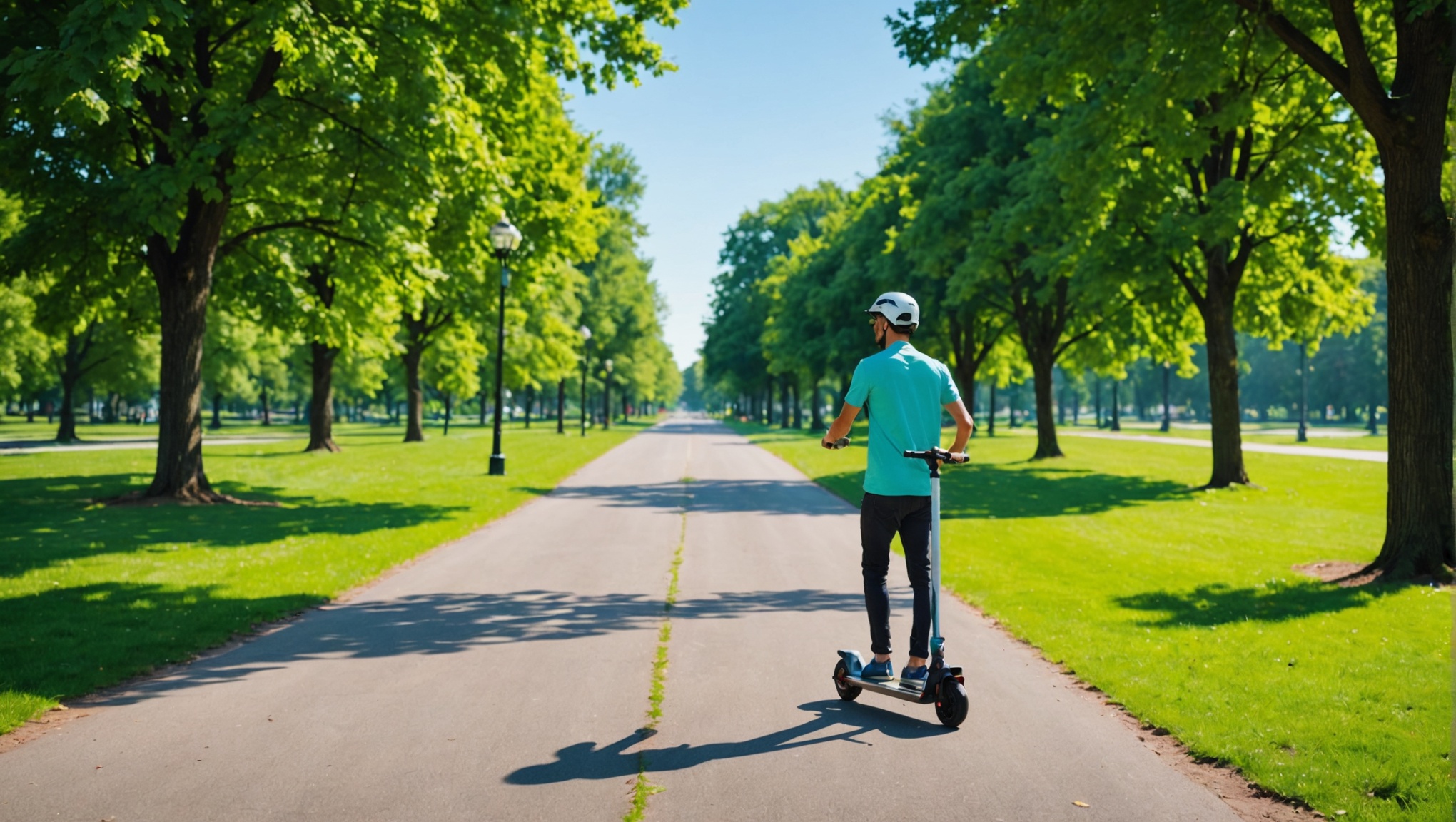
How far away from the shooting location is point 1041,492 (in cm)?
2086

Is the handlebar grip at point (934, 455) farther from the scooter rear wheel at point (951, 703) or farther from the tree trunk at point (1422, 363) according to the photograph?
the tree trunk at point (1422, 363)

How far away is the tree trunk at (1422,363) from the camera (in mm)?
9570

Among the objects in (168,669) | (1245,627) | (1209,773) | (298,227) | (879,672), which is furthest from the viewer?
(298,227)

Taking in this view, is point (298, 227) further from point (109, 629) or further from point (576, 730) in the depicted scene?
point (576, 730)

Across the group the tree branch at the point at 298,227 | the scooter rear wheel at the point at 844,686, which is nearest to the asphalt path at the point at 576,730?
the scooter rear wheel at the point at 844,686

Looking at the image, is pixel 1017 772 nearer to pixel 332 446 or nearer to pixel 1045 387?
pixel 1045 387

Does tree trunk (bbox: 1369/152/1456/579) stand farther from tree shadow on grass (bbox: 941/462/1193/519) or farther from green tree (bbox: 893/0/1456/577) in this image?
tree shadow on grass (bbox: 941/462/1193/519)

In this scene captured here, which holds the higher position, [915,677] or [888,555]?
[888,555]

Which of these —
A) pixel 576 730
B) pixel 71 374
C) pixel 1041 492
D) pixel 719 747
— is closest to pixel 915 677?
pixel 719 747

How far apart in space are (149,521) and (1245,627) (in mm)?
13820

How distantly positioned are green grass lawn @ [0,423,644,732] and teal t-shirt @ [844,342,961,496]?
16.6 feet

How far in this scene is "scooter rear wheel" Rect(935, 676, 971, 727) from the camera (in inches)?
206

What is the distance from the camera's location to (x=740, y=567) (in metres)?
10.8

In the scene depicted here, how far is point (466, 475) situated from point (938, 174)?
56.1ft
